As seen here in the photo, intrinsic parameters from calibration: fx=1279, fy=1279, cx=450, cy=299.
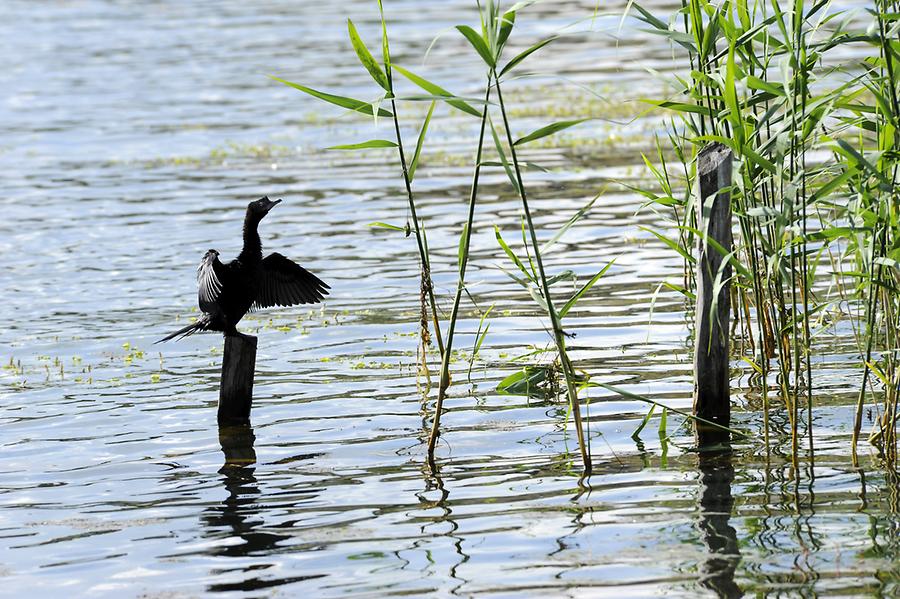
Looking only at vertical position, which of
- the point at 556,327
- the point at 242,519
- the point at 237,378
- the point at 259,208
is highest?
the point at 259,208

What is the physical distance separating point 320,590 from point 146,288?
7.02m

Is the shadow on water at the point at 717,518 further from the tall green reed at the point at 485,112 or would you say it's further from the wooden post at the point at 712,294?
the tall green reed at the point at 485,112

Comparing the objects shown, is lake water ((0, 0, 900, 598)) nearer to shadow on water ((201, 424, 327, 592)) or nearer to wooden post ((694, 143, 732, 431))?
shadow on water ((201, 424, 327, 592))

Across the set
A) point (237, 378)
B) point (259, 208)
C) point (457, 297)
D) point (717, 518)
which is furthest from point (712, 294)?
point (237, 378)

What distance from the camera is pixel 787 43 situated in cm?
557

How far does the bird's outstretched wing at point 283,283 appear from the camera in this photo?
7.57 meters

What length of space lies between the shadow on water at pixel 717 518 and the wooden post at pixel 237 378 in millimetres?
2590

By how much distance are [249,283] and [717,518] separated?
3.09m

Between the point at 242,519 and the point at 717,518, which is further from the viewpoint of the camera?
the point at 242,519

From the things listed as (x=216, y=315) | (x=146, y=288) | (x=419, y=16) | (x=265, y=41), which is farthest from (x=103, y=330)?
(x=419, y=16)

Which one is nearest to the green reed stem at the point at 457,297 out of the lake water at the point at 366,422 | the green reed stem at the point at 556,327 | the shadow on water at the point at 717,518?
the green reed stem at the point at 556,327

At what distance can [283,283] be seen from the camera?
302 inches

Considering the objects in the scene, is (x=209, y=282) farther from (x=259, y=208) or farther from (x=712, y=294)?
(x=712, y=294)

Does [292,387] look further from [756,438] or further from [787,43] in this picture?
[787,43]
